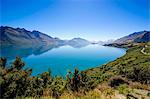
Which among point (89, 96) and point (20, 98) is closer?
point (20, 98)

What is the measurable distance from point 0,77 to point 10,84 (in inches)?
32.8

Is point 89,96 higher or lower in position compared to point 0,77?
lower

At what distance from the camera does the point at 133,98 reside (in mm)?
11016

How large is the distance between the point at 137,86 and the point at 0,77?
A: 468 inches

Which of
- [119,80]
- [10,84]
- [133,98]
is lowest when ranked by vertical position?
[133,98]

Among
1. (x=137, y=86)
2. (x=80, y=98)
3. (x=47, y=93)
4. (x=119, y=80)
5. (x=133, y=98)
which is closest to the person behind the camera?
(x=80, y=98)

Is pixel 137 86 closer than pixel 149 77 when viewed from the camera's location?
Yes

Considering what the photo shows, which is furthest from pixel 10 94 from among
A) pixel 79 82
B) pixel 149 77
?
pixel 149 77

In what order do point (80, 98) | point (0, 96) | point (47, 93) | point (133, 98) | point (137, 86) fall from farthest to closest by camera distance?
point (137, 86), point (133, 98), point (47, 93), point (80, 98), point (0, 96)

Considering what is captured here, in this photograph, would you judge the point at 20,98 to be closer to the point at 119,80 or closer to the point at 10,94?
the point at 10,94

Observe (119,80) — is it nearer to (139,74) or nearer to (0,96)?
(139,74)

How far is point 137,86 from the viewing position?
15703 mm

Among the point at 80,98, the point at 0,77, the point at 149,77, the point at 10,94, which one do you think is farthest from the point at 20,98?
the point at 149,77

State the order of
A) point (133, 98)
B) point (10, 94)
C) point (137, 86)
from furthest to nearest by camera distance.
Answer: point (137, 86) < point (133, 98) < point (10, 94)
